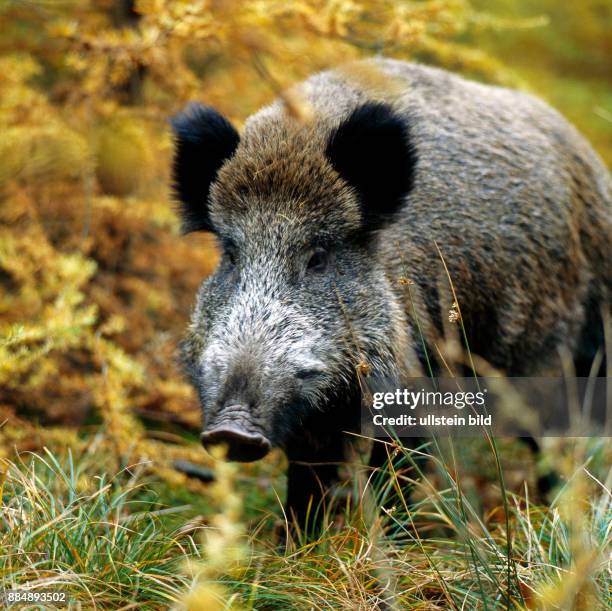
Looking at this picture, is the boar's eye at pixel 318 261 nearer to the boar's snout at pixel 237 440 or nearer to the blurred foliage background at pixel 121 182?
the boar's snout at pixel 237 440

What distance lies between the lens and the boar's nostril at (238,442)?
2.84 metres

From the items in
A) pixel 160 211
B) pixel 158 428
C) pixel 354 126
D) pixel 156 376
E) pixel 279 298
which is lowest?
pixel 158 428

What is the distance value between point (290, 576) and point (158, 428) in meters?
3.43

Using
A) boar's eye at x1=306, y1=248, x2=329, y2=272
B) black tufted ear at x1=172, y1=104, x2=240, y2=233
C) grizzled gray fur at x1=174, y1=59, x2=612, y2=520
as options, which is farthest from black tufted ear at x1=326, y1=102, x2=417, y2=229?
black tufted ear at x1=172, y1=104, x2=240, y2=233

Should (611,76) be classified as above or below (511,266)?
below

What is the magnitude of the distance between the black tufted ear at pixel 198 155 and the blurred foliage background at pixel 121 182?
1.91 feet

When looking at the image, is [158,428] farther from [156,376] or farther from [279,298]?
[279,298]

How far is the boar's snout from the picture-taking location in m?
2.84

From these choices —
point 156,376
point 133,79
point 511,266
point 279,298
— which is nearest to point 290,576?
point 279,298

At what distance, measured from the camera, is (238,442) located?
2.88 m

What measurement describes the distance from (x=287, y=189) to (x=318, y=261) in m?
0.35

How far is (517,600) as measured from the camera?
8.54 ft

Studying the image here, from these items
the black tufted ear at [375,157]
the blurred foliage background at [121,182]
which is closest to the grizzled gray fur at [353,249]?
the black tufted ear at [375,157]

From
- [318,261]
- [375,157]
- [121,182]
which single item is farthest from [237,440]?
[121,182]
